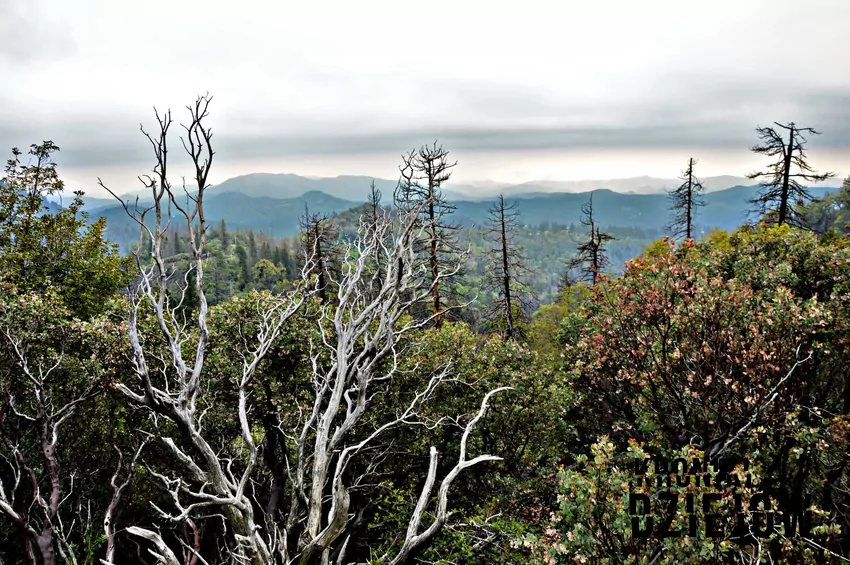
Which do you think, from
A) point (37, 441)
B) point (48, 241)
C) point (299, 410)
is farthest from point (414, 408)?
point (48, 241)

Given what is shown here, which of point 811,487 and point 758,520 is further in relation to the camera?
point 811,487

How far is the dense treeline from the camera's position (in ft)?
28.1

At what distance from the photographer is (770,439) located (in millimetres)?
9188

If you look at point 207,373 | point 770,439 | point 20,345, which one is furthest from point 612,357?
point 20,345

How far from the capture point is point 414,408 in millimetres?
13125

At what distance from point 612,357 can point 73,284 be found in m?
23.9

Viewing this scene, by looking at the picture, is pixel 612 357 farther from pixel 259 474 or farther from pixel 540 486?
pixel 259 474

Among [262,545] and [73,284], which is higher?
[73,284]

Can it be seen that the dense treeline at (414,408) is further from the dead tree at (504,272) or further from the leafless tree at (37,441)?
the dead tree at (504,272)

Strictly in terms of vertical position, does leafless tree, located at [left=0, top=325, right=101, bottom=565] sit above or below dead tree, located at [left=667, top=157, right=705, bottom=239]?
below

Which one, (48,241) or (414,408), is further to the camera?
(48,241)

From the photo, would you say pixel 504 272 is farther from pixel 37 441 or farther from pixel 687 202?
pixel 37 441

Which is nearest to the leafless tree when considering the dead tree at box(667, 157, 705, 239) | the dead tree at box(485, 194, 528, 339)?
the dead tree at box(485, 194, 528, 339)

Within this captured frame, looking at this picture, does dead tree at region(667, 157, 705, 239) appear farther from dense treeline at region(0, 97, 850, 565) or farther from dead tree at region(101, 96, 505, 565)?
dead tree at region(101, 96, 505, 565)
